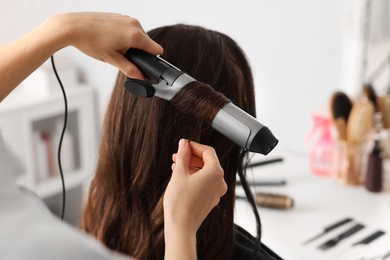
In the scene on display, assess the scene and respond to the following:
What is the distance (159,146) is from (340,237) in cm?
55

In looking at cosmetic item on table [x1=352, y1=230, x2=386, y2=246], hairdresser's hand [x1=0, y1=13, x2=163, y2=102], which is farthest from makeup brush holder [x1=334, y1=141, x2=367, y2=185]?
hairdresser's hand [x1=0, y1=13, x2=163, y2=102]

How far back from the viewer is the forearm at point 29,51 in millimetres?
667

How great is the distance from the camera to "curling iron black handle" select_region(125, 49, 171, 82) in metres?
0.64

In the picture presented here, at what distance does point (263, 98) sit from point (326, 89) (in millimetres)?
215

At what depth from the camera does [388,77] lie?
147 cm

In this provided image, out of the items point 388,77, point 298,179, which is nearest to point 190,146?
point 298,179

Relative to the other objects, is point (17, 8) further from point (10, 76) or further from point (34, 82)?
point (10, 76)

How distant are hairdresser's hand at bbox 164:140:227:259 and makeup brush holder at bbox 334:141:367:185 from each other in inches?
35.1

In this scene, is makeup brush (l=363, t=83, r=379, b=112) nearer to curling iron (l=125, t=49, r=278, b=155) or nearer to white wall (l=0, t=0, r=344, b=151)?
white wall (l=0, t=0, r=344, b=151)

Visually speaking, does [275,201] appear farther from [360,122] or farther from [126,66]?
[126,66]

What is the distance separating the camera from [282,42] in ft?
5.30

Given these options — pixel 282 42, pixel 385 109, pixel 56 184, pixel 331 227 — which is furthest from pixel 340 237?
pixel 56 184

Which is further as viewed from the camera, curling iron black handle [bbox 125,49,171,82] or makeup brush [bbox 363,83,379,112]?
makeup brush [bbox 363,83,379,112]

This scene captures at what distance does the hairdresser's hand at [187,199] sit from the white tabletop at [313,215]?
2.03ft
